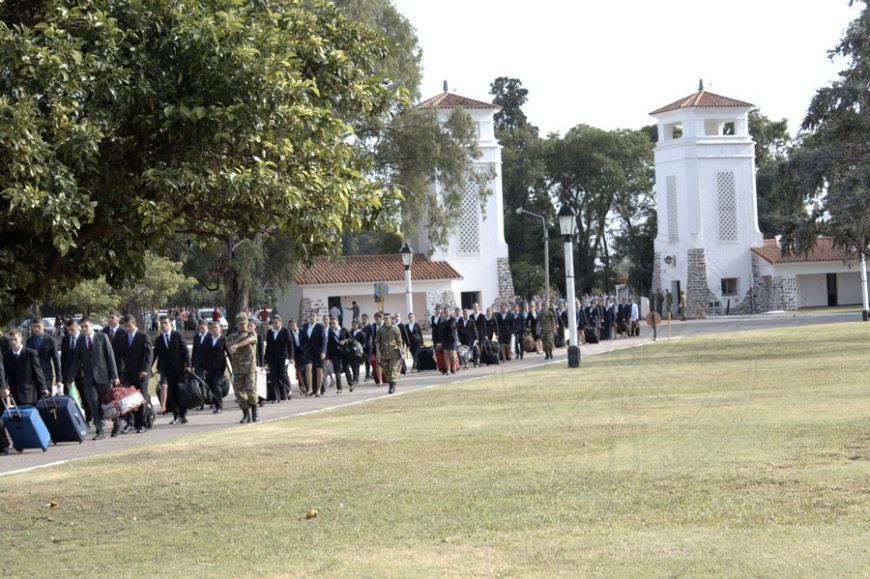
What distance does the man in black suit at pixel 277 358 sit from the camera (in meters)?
25.4

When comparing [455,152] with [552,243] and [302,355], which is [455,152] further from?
[552,243]

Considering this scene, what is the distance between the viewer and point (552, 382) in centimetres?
2539

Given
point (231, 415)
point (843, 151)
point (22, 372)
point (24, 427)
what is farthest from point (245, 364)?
point (843, 151)

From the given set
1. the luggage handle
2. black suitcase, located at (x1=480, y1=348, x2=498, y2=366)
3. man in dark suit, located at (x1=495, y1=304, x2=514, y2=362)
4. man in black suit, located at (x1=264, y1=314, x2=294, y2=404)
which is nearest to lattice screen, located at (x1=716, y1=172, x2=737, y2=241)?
man in dark suit, located at (x1=495, y1=304, x2=514, y2=362)

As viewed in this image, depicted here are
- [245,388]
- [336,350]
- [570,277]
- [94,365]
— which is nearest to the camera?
[94,365]

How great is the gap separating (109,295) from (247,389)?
41258 millimetres

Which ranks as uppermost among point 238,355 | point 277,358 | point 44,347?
point 44,347

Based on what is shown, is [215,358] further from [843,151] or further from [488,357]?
[843,151]

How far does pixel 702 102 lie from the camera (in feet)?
241

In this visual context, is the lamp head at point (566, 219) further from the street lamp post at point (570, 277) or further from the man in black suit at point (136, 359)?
the man in black suit at point (136, 359)

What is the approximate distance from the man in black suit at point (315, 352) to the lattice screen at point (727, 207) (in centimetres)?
4978

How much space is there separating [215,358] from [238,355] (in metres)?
→ 2.84

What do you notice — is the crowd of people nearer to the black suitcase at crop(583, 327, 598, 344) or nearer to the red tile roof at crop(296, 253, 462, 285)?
the black suitcase at crop(583, 327, 598, 344)

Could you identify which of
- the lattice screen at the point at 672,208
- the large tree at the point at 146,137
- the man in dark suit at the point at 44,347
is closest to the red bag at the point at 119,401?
the man in dark suit at the point at 44,347
